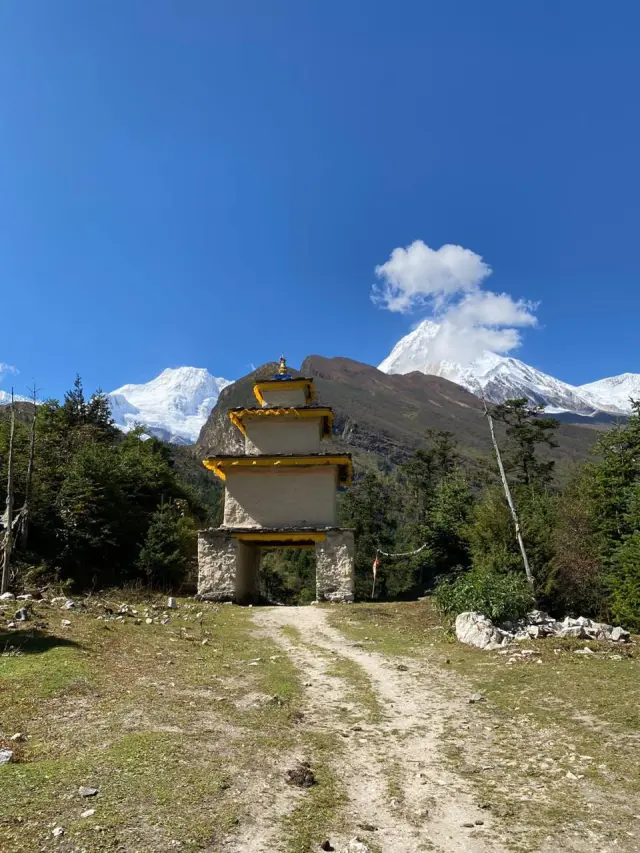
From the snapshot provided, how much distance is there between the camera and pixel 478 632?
11.0 meters

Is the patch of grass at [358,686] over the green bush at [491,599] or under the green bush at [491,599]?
under

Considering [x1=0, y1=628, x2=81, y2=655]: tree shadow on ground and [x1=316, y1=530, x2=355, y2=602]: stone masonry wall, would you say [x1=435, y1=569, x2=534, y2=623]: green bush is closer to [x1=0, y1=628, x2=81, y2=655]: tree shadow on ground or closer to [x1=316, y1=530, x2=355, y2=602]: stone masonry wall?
[x1=316, y1=530, x2=355, y2=602]: stone masonry wall

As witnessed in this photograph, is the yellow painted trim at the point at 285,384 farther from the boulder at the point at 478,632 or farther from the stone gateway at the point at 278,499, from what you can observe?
the boulder at the point at 478,632

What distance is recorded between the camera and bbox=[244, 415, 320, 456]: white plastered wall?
78.6 ft

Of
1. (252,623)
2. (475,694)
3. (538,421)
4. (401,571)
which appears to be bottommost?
(401,571)

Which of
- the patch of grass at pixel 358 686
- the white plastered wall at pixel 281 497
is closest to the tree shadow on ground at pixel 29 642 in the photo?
the patch of grass at pixel 358 686

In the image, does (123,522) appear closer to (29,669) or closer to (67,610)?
(67,610)

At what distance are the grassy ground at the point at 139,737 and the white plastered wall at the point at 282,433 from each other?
13893 millimetres

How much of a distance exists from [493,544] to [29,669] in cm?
1728

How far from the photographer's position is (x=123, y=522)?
24344mm

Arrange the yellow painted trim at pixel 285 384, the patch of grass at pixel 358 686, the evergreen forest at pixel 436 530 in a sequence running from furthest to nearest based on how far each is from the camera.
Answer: the yellow painted trim at pixel 285 384 < the evergreen forest at pixel 436 530 < the patch of grass at pixel 358 686

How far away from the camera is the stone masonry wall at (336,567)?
20.4 metres

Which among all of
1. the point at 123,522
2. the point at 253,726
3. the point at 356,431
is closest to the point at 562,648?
the point at 253,726

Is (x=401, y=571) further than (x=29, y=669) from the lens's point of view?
Yes
